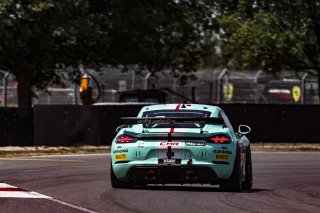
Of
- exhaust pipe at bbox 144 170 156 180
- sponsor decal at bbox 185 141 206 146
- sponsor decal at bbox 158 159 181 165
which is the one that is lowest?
exhaust pipe at bbox 144 170 156 180

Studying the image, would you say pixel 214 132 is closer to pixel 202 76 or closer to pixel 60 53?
pixel 60 53

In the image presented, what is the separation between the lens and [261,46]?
35.8 m

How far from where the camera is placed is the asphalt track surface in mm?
11047

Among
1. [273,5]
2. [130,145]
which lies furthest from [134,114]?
[130,145]

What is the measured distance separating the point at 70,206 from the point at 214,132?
305 centimetres

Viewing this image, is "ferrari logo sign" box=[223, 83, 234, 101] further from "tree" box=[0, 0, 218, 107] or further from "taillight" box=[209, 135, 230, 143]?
"taillight" box=[209, 135, 230, 143]

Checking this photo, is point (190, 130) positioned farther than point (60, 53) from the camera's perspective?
No

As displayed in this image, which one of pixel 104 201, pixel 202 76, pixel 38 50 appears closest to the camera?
pixel 104 201

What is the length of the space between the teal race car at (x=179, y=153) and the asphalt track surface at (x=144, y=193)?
0.22 meters

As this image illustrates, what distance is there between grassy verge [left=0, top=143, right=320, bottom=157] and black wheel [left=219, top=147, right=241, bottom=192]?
38.5 feet

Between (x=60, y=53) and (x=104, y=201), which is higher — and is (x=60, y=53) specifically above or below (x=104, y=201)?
above

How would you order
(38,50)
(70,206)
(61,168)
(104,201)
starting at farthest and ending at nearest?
(38,50) → (61,168) → (104,201) → (70,206)

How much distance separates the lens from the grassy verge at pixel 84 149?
25.6 m

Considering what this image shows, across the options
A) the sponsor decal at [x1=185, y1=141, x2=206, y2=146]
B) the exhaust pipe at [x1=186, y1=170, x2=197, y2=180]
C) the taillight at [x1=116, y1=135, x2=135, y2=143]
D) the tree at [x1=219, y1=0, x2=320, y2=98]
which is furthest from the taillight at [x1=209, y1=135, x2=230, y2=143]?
the tree at [x1=219, y1=0, x2=320, y2=98]
